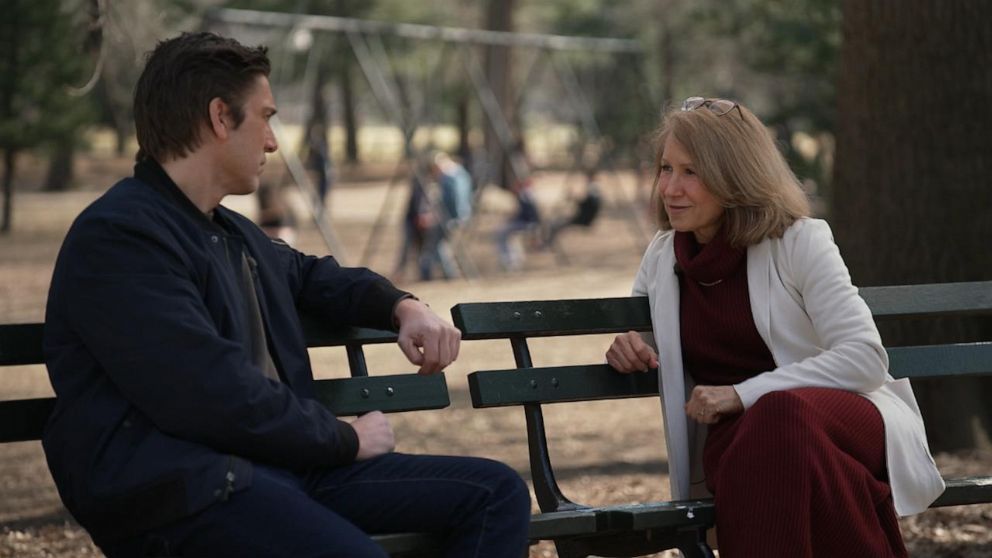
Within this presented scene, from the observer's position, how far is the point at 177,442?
313cm

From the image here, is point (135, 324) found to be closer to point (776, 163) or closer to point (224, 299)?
point (224, 299)

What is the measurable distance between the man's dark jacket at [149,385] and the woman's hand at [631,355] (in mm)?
1148

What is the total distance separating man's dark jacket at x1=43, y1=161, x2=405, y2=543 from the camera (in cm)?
310

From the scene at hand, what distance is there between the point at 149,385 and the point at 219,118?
61 cm

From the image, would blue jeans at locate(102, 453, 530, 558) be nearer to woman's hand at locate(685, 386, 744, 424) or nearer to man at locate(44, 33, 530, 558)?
man at locate(44, 33, 530, 558)

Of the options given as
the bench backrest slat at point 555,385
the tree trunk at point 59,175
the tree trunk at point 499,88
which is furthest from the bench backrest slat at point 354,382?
the tree trunk at point 59,175

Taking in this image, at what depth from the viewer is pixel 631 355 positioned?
165 inches

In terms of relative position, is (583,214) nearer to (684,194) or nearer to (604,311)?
(604,311)

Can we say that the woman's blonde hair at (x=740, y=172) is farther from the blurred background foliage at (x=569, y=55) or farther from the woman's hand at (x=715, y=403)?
the blurred background foliage at (x=569, y=55)

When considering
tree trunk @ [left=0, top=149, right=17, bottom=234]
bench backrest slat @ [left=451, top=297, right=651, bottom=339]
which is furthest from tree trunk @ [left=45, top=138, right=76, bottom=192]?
bench backrest slat @ [left=451, top=297, right=651, bottom=339]

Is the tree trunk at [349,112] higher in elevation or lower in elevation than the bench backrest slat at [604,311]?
lower

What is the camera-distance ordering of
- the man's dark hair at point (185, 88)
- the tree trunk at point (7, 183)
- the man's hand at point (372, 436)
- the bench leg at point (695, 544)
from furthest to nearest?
the tree trunk at point (7, 183) → the bench leg at point (695, 544) → the man's hand at point (372, 436) → the man's dark hair at point (185, 88)

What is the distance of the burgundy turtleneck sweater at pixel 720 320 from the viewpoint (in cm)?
407

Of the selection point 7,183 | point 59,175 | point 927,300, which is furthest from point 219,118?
point 59,175
